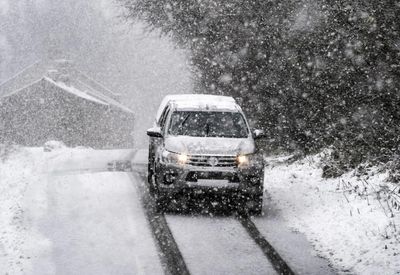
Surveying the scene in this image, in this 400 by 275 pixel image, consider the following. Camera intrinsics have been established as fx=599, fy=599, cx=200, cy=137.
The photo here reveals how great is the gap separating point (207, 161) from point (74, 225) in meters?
2.50

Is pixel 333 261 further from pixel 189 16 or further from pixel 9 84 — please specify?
pixel 9 84

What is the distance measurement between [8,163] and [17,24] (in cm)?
8308

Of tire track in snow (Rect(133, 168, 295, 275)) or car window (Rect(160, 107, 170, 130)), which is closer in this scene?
tire track in snow (Rect(133, 168, 295, 275))

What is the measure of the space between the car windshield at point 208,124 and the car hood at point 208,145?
42 cm

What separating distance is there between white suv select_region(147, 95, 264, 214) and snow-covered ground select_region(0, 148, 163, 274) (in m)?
0.94

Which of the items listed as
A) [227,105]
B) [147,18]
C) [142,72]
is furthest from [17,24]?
[227,105]

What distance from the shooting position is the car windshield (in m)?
11.5

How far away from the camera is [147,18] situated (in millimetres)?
22406

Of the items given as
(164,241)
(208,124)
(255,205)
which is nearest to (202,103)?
(208,124)

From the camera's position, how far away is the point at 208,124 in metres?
11.7

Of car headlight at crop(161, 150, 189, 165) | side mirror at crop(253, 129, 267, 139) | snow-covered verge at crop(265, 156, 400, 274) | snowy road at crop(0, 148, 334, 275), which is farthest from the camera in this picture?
side mirror at crop(253, 129, 267, 139)

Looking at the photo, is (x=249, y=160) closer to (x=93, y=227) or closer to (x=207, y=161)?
(x=207, y=161)

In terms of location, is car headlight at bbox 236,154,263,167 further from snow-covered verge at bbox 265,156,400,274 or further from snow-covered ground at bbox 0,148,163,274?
snow-covered ground at bbox 0,148,163,274

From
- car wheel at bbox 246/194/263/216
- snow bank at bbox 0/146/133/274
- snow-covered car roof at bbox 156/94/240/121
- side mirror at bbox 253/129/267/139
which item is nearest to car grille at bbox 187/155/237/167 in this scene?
car wheel at bbox 246/194/263/216
